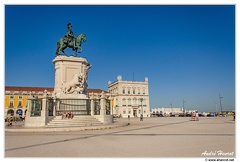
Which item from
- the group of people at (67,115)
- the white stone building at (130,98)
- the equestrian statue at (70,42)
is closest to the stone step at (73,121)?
the group of people at (67,115)

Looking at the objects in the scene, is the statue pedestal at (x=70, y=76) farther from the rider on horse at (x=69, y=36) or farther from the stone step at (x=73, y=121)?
the stone step at (x=73, y=121)

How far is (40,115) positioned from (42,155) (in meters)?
10.3

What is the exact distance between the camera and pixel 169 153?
5793mm

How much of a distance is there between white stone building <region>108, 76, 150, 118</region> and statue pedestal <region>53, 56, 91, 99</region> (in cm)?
5072

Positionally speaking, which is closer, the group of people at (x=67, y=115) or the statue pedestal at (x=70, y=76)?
the group of people at (x=67, y=115)

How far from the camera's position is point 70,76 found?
19.5m

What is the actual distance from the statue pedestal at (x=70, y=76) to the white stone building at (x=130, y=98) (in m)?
50.7

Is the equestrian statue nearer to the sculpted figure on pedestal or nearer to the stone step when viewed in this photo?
the sculpted figure on pedestal

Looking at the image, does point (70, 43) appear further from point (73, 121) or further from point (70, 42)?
point (73, 121)

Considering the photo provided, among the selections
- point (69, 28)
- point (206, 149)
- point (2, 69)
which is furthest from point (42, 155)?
point (69, 28)

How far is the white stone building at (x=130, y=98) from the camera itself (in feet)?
232

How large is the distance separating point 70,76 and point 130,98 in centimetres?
5389

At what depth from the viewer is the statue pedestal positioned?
60.0ft

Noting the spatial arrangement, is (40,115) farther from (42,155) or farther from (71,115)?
(42,155)
